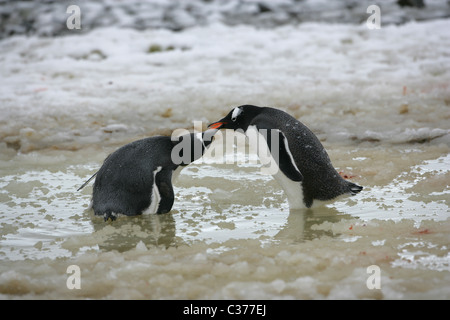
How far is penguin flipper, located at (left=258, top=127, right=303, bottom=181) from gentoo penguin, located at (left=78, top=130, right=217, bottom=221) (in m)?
0.52

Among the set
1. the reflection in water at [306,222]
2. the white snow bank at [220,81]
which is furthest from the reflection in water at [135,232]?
the white snow bank at [220,81]

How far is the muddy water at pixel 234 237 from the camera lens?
261cm

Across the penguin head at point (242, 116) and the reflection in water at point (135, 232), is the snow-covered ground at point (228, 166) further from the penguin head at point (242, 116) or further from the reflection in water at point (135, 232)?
the penguin head at point (242, 116)

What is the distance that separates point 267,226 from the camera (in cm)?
345

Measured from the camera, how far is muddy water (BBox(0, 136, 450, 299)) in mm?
2609

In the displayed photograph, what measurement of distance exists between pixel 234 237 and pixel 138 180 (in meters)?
0.65

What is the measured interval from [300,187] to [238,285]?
1.16m

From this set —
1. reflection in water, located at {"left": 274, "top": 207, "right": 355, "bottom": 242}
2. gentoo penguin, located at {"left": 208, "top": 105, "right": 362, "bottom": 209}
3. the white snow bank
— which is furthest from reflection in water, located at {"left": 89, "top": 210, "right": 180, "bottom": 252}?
the white snow bank

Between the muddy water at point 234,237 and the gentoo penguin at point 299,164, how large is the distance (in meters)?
0.10

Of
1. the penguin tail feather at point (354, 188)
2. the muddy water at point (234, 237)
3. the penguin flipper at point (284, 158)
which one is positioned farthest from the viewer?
the penguin tail feather at point (354, 188)

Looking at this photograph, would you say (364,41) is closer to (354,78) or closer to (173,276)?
(354,78)

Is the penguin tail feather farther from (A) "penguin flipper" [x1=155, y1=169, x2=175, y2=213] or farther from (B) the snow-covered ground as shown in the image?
(A) "penguin flipper" [x1=155, y1=169, x2=175, y2=213]

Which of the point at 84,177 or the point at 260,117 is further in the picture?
the point at 84,177
